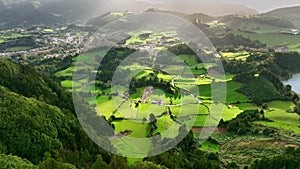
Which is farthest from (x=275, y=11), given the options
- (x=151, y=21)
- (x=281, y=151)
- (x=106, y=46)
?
(x=281, y=151)

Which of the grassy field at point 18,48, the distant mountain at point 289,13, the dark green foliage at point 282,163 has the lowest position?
the dark green foliage at point 282,163

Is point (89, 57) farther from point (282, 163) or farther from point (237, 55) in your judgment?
point (282, 163)

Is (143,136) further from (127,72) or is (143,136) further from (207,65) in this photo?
(207,65)

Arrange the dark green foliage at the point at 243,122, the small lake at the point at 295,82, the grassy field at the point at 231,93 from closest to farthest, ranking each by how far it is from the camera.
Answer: the dark green foliage at the point at 243,122 → the grassy field at the point at 231,93 → the small lake at the point at 295,82

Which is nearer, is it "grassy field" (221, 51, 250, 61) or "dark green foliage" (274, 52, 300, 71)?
"dark green foliage" (274, 52, 300, 71)

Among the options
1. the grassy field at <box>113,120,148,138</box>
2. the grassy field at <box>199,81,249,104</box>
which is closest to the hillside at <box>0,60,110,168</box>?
the grassy field at <box>113,120,148,138</box>

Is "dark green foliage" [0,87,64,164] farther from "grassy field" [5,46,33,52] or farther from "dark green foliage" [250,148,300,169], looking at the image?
"grassy field" [5,46,33,52]

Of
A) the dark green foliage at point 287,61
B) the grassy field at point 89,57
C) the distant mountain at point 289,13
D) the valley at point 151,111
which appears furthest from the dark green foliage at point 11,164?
the distant mountain at point 289,13

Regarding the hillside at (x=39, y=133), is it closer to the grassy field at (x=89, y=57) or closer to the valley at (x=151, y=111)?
the valley at (x=151, y=111)
